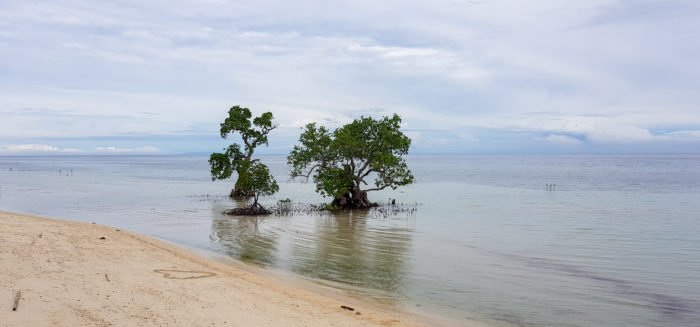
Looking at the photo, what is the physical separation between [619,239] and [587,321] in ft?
45.0

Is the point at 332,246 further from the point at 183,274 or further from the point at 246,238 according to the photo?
the point at 183,274

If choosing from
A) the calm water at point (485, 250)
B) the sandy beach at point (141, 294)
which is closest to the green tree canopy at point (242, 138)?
the calm water at point (485, 250)

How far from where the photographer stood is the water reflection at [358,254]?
54.4 ft

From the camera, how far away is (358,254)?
2128cm

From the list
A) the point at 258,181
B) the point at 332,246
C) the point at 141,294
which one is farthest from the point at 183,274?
the point at 258,181

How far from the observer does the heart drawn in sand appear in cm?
1390

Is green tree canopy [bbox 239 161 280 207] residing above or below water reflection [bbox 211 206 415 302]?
above

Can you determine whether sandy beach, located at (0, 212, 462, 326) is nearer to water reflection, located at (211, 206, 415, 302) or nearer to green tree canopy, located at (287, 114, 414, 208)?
water reflection, located at (211, 206, 415, 302)

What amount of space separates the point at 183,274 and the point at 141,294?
2975 millimetres

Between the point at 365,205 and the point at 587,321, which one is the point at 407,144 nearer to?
the point at 365,205

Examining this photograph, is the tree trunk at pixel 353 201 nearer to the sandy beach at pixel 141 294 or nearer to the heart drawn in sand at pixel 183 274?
the sandy beach at pixel 141 294

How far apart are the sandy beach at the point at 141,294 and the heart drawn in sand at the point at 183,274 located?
25mm

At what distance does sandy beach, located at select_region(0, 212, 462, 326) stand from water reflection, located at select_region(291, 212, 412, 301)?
2.13 m

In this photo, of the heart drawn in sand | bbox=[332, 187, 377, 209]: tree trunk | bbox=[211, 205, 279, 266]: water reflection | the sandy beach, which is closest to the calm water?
bbox=[211, 205, 279, 266]: water reflection
